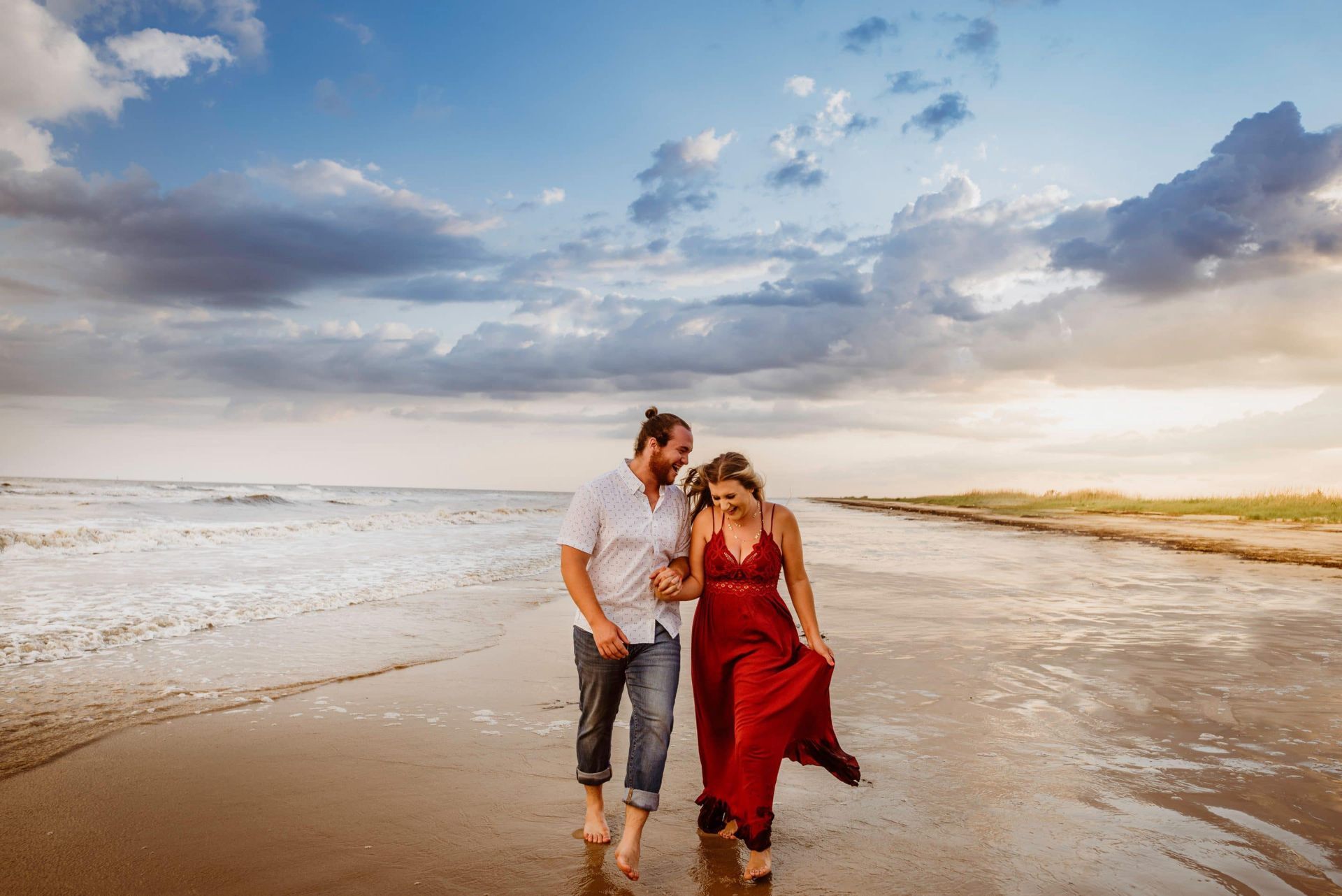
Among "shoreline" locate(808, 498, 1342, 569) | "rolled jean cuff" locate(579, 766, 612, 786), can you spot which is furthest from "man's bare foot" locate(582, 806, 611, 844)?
"shoreline" locate(808, 498, 1342, 569)

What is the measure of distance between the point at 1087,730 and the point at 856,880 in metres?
3.24

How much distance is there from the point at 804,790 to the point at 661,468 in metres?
2.30

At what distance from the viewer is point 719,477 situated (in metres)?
4.15

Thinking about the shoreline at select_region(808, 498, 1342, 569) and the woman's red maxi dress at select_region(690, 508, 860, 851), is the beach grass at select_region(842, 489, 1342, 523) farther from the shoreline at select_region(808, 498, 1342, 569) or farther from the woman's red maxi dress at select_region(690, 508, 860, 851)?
the woman's red maxi dress at select_region(690, 508, 860, 851)

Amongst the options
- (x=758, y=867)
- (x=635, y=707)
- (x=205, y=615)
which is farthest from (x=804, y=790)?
(x=205, y=615)

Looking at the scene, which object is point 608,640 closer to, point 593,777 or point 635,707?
point 635,707

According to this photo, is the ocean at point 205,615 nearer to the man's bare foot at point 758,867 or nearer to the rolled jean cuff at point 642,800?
the rolled jean cuff at point 642,800

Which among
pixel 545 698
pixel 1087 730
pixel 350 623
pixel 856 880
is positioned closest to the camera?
pixel 856 880

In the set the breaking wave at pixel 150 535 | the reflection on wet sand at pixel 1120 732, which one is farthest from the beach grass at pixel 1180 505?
the breaking wave at pixel 150 535

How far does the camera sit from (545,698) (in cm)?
695

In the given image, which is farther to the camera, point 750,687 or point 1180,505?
point 1180,505

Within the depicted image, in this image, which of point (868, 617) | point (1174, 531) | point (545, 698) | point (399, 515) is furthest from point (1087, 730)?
point (399, 515)

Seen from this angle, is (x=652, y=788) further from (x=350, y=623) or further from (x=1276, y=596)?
(x=1276, y=596)

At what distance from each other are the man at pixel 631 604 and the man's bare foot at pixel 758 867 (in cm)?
53
